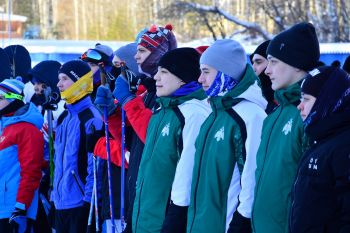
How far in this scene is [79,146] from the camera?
6113 millimetres

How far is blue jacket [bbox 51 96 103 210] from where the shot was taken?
6082mm

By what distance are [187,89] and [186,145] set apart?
0.46 metres

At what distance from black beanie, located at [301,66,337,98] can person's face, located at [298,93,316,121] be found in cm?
2

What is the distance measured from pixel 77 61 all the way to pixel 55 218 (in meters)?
1.31

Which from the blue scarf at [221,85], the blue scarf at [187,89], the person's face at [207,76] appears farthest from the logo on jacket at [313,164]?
the blue scarf at [187,89]

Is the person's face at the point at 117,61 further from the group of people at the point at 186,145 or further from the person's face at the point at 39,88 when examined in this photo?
the person's face at the point at 39,88

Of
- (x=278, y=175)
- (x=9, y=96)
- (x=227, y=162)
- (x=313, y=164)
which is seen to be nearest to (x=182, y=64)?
(x=227, y=162)

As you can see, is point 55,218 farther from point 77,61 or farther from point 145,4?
point 145,4

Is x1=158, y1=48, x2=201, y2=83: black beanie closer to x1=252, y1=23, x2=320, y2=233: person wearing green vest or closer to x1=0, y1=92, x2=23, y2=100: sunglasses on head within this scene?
x1=252, y1=23, x2=320, y2=233: person wearing green vest

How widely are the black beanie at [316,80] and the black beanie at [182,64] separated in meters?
1.19

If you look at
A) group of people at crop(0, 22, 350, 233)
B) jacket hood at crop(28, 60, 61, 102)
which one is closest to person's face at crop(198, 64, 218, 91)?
group of people at crop(0, 22, 350, 233)

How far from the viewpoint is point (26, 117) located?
655 cm

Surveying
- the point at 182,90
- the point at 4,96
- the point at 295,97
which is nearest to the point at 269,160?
the point at 295,97

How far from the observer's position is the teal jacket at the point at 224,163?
13.0 ft
